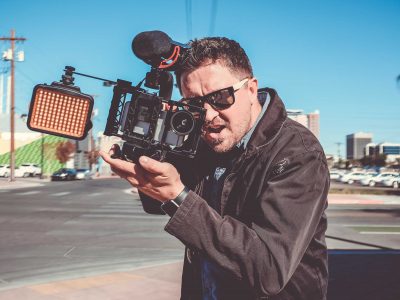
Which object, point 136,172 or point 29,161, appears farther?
point 29,161

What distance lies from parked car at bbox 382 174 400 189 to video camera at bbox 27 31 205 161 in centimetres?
4345

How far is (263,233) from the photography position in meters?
1.17

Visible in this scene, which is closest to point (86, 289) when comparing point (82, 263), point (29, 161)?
point (82, 263)

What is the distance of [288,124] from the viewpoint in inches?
57.8

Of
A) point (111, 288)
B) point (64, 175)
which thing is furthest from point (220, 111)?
point (64, 175)

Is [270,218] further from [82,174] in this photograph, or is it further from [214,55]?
[82,174]

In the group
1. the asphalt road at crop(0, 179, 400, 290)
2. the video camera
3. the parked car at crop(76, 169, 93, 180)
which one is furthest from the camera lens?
the parked car at crop(76, 169, 93, 180)

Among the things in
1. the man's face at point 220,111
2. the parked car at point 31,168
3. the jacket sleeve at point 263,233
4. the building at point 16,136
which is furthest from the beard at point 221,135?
the building at point 16,136

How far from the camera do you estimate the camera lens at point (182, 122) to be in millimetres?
1244

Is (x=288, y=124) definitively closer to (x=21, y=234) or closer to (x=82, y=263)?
(x=82, y=263)

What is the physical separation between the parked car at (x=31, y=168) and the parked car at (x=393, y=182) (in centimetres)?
4007

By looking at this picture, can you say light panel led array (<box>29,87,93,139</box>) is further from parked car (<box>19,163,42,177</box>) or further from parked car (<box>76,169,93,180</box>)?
parked car (<box>19,163,42,177</box>)

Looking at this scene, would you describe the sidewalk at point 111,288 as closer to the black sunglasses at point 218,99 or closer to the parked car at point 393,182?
the black sunglasses at point 218,99

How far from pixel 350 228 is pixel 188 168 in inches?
396
